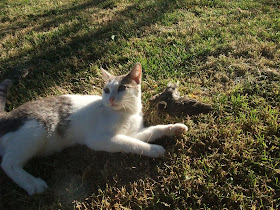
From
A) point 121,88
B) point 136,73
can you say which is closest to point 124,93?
point 121,88

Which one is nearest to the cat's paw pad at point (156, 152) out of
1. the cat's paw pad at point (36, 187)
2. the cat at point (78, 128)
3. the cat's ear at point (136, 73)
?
the cat at point (78, 128)

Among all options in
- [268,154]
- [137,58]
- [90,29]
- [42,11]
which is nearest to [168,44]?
[137,58]

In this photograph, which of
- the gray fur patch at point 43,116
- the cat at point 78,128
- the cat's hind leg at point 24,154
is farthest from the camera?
the gray fur patch at point 43,116

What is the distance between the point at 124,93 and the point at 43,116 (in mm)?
937

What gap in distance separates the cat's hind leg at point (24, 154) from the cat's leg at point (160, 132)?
3.56 ft

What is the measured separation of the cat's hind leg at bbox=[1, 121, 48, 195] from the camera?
2.10 meters

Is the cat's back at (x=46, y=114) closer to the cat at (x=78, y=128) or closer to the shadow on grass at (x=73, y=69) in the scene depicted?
the cat at (x=78, y=128)

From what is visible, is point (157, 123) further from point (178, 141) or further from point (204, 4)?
point (204, 4)

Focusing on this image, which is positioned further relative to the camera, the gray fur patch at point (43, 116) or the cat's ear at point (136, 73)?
the cat's ear at point (136, 73)

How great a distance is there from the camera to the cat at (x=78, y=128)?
87.6 inches

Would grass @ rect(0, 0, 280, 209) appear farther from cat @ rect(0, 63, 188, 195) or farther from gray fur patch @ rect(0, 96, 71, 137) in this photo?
gray fur patch @ rect(0, 96, 71, 137)

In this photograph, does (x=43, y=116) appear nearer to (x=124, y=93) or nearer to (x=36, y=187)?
(x=36, y=187)

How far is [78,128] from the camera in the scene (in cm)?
251

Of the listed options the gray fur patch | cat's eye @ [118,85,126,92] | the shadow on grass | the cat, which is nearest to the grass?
the shadow on grass
